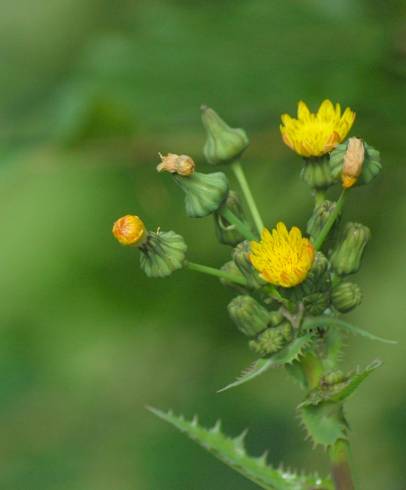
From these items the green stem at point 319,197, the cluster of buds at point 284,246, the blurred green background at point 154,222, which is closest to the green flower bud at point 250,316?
the cluster of buds at point 284,246

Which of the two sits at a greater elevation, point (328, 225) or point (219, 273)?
point (328, 225)

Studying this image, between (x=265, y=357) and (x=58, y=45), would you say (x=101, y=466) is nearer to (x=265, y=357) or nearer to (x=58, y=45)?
(x=58, y=45)

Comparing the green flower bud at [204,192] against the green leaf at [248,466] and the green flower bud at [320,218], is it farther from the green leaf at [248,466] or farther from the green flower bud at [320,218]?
the green leaf at [248,466]

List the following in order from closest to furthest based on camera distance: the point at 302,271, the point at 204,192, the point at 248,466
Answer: the point at 302,271, the point at 204,192, the point at 248,466

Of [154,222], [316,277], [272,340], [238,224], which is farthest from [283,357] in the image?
[154,222]

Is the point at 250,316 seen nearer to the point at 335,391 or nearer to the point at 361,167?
the point at 335,391

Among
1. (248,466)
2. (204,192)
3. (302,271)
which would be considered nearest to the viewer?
(302,271)
